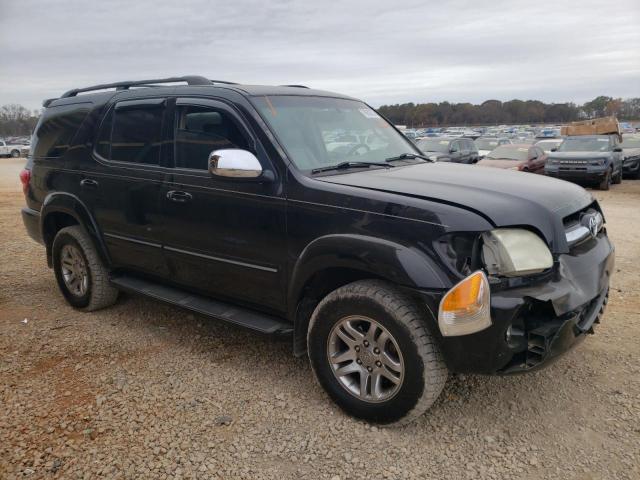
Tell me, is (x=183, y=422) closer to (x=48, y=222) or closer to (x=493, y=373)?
(x=493, y=373)

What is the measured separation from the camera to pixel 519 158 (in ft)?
49.0

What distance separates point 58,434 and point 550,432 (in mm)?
2737

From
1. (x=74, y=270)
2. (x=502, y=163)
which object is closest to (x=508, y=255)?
(x=74, y=270)

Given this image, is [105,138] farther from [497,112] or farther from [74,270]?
[497,112]

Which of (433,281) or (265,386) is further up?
(433,281)

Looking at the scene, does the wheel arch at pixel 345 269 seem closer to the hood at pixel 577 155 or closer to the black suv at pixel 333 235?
the black suv at pixel 333 235

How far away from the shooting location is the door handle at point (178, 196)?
360 cm

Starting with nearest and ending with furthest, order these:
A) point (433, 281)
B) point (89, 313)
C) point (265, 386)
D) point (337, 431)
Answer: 1. point (433, 281)
2. point (337, 431)
3. point (265, 386)
4. point (89, 313)

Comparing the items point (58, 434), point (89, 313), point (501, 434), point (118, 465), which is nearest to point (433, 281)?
point (501, 434)

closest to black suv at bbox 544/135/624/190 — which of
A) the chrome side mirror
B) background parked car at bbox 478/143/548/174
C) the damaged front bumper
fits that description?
background parked car at bbox 478/143/548/174

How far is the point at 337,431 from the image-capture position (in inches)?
116

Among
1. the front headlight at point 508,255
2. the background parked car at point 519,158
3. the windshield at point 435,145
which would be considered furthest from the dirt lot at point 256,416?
the windshield at point 435,145

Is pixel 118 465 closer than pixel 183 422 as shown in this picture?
Yes

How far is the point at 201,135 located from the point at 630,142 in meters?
19.8
